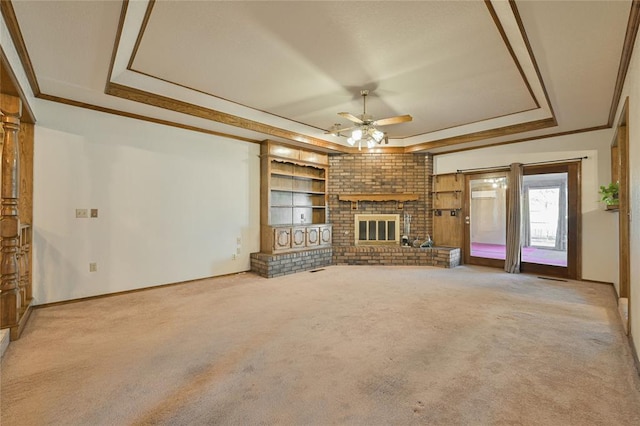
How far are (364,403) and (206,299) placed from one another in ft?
8.92

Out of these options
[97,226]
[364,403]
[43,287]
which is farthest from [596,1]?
[43,287]

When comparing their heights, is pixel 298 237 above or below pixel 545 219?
below

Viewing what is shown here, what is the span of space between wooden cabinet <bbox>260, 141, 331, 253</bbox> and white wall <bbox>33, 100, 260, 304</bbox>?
0.37 meters

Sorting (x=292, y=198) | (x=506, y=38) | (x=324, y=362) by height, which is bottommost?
(x=324, y=362)

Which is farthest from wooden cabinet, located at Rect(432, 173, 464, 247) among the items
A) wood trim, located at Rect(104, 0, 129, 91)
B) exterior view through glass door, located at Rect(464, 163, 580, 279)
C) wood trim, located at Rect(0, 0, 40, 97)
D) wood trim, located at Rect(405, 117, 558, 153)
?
wood trim, located at Rect(0, 0, 40, 97)

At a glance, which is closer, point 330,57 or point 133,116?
point 330,57

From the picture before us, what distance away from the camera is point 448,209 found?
6.70m

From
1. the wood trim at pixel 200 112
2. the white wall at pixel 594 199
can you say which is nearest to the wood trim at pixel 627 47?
the white wall at pixel 594 199

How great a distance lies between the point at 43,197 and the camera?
360 cm

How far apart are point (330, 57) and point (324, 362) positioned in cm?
290

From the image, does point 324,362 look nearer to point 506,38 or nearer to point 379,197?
point 506,38

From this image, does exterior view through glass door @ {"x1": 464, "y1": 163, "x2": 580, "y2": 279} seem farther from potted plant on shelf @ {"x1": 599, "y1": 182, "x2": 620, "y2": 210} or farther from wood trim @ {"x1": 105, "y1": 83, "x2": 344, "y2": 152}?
wood trim @ {"x1": 105, "y1": 83, "x2": 344, "y2": 152}

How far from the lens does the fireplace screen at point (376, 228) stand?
22.4 feet

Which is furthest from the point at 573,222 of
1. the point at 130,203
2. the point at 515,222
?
the point at 130,203
